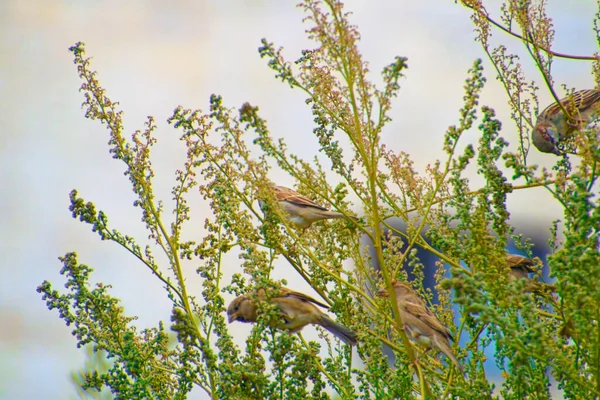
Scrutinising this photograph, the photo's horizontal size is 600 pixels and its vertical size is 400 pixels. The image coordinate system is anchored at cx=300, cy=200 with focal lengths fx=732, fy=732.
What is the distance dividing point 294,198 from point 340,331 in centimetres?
95

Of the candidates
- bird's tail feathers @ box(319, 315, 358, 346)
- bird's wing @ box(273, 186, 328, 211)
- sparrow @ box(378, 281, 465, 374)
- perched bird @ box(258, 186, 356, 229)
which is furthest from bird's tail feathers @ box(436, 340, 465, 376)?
bird's wing @ box(273, 186, 328, 211)

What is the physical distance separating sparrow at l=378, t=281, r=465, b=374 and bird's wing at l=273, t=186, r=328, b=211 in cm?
50

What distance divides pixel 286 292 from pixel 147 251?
0.58m

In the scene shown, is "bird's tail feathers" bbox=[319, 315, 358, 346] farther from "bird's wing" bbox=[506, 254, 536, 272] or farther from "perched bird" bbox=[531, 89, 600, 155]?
"perched bird" bbox=[531, 89, 600, 155]

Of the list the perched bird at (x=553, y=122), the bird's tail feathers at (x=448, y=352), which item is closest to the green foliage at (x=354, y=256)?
the bird's tail feathers at (x=448, y=352)

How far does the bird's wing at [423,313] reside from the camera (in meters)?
2.66

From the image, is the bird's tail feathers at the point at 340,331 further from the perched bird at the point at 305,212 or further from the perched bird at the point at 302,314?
the perched bird at the point at 305,212

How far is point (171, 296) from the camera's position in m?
2.62

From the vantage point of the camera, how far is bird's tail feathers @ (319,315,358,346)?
105 inches

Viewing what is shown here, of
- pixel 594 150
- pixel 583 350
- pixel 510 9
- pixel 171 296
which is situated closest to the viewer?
pixel 594 150

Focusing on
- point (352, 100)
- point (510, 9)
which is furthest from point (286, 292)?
point (510, 9)

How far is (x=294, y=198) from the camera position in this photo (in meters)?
3.55

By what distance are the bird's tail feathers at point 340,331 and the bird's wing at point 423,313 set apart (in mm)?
309

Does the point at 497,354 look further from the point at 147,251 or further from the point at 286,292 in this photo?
the point at 147,251
